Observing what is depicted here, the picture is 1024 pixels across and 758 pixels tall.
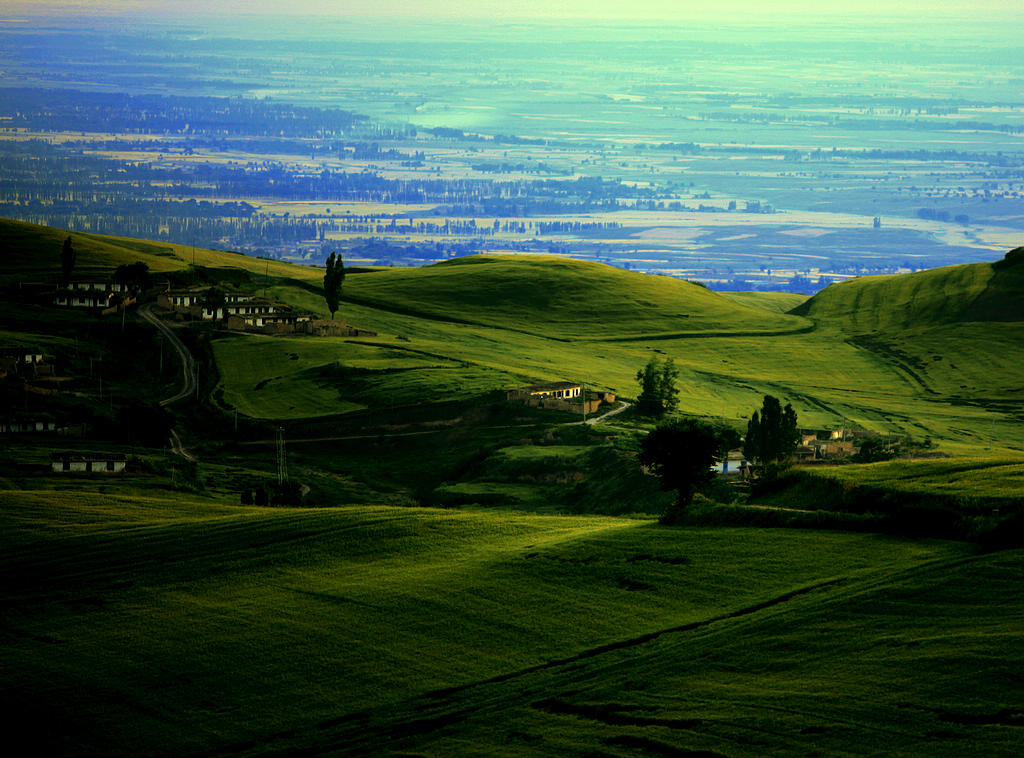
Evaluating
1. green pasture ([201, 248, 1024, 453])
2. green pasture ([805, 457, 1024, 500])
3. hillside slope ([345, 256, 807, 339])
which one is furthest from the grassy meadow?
hillside slope ([345, 256, 807, 339])

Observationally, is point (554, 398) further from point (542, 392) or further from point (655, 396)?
point (655, 396)

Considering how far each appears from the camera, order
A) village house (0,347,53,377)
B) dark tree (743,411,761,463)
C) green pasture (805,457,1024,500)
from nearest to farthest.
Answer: green pasture (805,457,1024,500)
dark tree (743,411,761,463)
village house (0,347,53,377)

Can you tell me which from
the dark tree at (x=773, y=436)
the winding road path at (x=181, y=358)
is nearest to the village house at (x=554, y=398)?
the dark tree at (x=773, y=436)

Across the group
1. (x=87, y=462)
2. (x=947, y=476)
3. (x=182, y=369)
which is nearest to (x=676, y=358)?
(x=182, y=369)

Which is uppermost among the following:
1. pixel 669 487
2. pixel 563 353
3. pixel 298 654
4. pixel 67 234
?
pixel 67 234

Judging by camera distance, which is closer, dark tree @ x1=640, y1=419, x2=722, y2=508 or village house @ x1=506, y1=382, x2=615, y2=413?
dark tree @ x1=640, y1=419, x2=722, y2=508

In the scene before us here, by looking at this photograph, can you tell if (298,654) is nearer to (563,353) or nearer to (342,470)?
(342,470)

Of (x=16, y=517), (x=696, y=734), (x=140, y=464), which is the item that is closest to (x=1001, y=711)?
(x=696, y=734)

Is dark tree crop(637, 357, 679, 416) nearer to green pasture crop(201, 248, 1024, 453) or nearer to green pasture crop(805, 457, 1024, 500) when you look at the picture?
green pasture crop(201, 248, 1024, 453)
